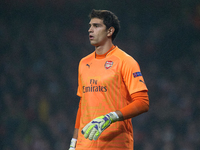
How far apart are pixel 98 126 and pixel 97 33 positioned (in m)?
0.81

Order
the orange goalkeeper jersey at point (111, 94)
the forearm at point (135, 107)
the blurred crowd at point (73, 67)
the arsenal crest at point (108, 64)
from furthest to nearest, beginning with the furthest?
the blurred crowd at point (73, 67), the arsenal crest at point (108, 64), the orange goalkeeper jersey at point (111, 94), the forearm at point (135, 107)

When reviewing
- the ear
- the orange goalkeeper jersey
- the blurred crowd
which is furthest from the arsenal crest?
the blurred crowd

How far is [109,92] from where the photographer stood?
2230mm

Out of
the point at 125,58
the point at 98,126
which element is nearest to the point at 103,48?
the point at 125,58

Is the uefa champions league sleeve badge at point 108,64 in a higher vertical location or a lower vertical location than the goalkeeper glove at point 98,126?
higher

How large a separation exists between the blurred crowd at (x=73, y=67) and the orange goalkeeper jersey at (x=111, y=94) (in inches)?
133

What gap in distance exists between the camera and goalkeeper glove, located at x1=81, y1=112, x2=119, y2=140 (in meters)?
1.95

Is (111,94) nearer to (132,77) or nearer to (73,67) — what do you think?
(132,77)

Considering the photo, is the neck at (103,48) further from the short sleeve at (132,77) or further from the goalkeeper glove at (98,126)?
the goalkeeper glove at (98,126)

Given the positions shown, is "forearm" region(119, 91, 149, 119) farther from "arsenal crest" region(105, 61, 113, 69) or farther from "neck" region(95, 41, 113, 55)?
"neck" region(95, 41, 113, 55)

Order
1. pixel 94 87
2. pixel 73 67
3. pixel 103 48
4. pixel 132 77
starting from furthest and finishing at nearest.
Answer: pixel 73 67 < pixel 103 48 < pixel 94 87 < pixel 132 77

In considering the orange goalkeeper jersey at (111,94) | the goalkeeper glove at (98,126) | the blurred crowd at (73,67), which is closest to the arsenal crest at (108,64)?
the orange goalkeeper jersey at (111,94)

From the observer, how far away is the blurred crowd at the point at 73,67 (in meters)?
5.50

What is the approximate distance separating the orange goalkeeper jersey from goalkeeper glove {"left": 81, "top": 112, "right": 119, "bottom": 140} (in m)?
0.19
